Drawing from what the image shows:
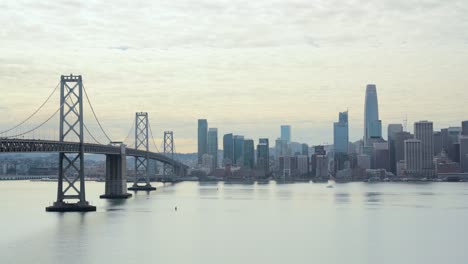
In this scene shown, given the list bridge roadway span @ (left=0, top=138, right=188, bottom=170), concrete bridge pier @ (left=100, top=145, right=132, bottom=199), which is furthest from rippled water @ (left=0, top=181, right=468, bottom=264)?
concrete bridge pier @ (left=100, top=145, right=132, bottom=199)

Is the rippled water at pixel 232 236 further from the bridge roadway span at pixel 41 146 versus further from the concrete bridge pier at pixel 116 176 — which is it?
the concrete bridge pier at pixel 116 176

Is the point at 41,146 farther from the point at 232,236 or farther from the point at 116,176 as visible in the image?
the point at 116,176

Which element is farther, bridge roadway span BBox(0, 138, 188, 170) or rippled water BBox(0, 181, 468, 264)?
bridge roadway span BBox(0, 138, 188, 170)

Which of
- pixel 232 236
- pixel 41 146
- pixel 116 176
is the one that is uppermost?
pixel 41 146

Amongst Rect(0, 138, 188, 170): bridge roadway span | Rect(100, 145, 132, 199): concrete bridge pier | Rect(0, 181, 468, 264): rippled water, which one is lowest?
Rect(0, 181, 468, 264): rippled water

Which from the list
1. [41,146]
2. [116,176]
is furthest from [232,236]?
[116,176]

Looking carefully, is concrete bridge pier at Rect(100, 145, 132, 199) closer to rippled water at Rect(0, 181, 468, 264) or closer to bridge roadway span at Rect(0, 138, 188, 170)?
bridge roadway span at Rect(0, 138, 188, 170)

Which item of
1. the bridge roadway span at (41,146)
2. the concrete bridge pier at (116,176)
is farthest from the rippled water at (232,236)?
the concrete bridge pier at (116,176)

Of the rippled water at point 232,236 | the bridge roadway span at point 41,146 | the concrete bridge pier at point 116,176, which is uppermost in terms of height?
the bridge roadway span at point 41,146

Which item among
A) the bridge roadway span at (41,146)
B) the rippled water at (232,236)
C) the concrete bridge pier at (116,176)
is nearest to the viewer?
the rippled water at (232,236)

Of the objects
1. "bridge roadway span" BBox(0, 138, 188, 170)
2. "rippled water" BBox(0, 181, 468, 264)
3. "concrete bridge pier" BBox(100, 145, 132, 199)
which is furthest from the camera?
"concrete bridge pier" BBox(100, 145, 132, 199)
